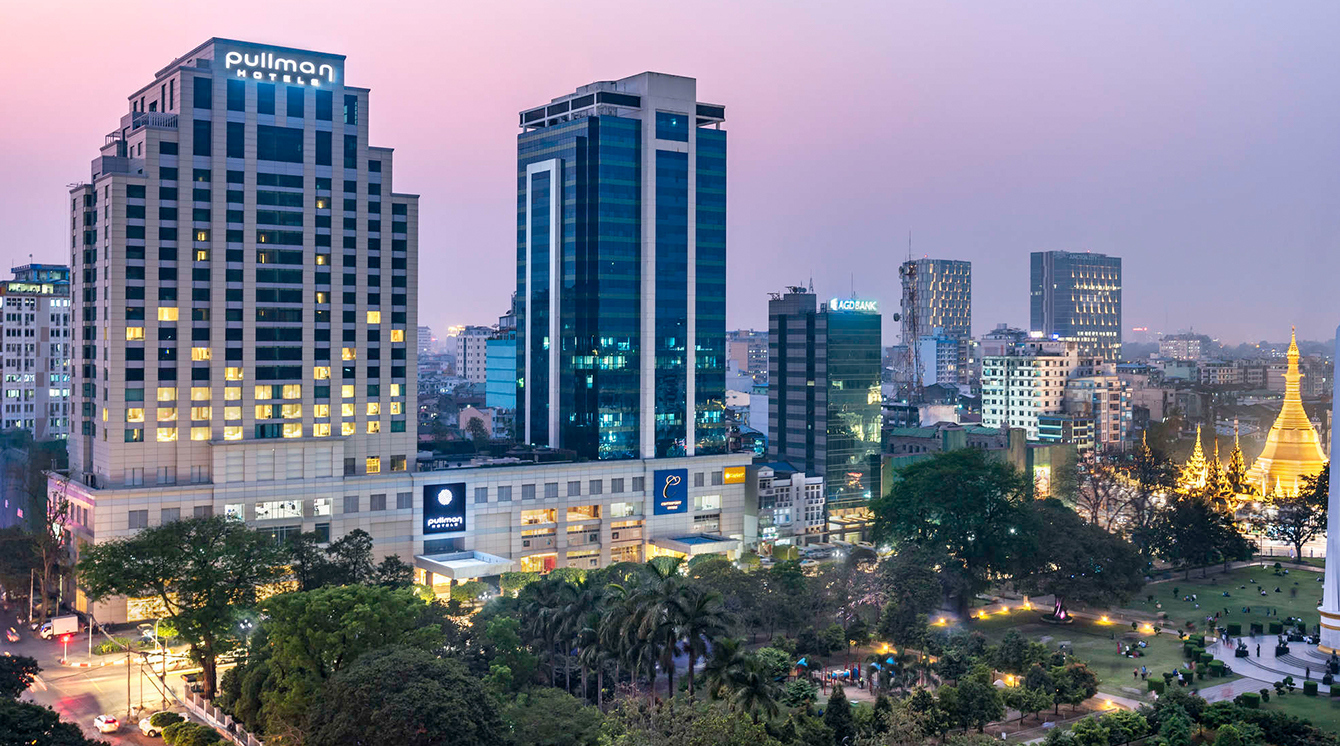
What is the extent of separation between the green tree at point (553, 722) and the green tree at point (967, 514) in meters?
56.1

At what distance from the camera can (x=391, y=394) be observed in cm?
13038

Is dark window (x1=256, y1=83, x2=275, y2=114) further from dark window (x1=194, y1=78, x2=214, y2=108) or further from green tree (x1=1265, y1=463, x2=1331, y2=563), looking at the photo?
green tree (x1=1265, y1=463, x2=1331, y2=563)

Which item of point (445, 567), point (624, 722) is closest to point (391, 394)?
point (445, 567)

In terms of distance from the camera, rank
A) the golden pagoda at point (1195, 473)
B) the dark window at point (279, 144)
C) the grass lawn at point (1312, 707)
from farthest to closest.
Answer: the golden pagoda at point (1195, 473) < the dark window at point (279, 144) < the grass lawn at point (1312, 707)

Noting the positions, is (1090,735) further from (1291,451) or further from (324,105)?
(1291,451)

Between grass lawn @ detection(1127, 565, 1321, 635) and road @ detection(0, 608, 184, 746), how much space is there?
290 feet

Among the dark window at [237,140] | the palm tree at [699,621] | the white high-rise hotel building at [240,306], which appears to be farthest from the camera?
the dark window at [237,140]

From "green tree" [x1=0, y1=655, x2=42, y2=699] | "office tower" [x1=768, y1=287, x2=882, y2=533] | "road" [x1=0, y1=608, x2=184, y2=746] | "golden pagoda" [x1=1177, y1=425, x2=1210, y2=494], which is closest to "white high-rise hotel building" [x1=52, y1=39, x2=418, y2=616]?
"road" [x1=0, y1=608, x2=184, y2=746]

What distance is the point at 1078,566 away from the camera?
11262 centimetres

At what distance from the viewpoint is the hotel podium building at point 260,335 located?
117m

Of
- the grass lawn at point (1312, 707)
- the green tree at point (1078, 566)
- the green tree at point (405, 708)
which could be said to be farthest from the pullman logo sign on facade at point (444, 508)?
the grass lawn at point (1312, 707)

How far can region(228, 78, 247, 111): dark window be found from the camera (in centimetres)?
12031

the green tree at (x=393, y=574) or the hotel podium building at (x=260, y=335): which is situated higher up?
the hotel podium building at (x=260, y=335)

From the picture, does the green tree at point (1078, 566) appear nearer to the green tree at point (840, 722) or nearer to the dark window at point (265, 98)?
the green tree at point (840, 722)
